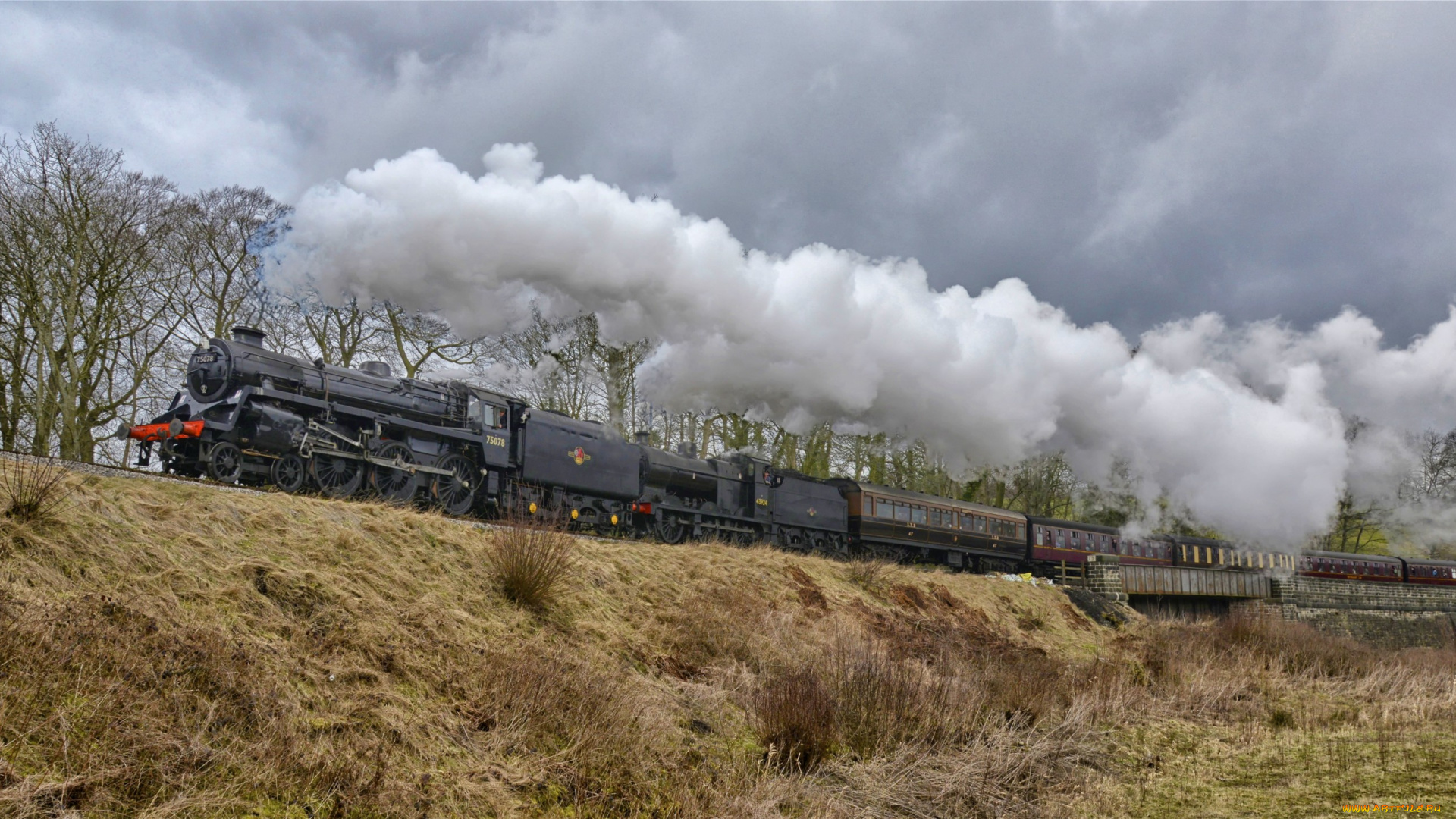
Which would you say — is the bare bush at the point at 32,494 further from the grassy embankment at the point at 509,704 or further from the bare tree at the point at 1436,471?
the bare tree at the point at 1436,471

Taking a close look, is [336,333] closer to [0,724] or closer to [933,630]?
[933,630]

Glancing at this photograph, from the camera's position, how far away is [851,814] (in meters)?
7.05

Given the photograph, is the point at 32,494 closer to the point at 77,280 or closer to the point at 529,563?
the point at 529,563

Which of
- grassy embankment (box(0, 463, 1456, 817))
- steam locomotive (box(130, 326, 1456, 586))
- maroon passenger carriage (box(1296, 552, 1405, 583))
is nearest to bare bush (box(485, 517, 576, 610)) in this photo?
grassy embankment (box(0, 463, 1456, 817))

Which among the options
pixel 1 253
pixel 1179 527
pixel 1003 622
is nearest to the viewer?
pixel 1 253

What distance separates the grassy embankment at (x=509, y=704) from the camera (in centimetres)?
549

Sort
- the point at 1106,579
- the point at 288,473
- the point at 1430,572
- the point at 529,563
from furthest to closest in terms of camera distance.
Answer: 1. the point at 1430,572
2. the point at 1106,579
3. the point at 288,473
4. the point at 529,563

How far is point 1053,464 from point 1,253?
1489 inches

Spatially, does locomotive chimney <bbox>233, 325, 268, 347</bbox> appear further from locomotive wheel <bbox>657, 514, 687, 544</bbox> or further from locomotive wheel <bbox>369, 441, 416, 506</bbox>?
locomotive wheel <bbox>657, 514, 687, 544</bbox>

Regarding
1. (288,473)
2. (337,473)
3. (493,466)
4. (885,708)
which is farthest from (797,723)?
(493,466)

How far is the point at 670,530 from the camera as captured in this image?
21.2 meters

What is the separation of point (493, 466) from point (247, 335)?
474 centimetres

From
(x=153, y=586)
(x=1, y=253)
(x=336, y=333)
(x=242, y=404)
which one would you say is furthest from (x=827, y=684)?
(x=1, y=253)

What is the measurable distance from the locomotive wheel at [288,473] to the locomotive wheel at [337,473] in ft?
0.63
